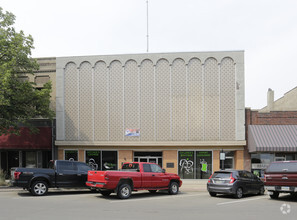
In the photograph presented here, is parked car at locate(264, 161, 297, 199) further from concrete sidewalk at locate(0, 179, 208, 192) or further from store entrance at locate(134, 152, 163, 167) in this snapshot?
store entrance at locate(134, 152, 163, 167)

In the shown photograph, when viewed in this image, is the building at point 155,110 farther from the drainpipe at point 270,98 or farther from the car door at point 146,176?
the car door at point 146,176

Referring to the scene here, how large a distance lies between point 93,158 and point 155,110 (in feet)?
20.6

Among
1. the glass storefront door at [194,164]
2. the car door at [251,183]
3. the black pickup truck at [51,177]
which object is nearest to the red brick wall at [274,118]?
the glass storefront door at [194,164]

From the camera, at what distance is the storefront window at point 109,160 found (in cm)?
2580

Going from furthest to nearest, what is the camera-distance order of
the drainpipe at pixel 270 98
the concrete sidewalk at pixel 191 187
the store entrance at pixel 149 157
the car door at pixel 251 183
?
the drainpipe at pixel 270 98
the store entrance at pixel 149 157
the concrete sidewalk at pixel 191 187
the car door at pixel 251 183

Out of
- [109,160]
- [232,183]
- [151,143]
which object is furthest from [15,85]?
[232,183]

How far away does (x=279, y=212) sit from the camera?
11484 millimetres

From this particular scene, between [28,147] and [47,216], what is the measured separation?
1611 cm

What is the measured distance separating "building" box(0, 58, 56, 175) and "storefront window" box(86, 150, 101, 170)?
2935mm

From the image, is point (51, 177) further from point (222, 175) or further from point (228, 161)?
point (228, 161)

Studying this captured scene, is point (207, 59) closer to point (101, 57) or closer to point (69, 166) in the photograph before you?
point (101, 57)

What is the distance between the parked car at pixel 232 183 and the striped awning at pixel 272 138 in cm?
675

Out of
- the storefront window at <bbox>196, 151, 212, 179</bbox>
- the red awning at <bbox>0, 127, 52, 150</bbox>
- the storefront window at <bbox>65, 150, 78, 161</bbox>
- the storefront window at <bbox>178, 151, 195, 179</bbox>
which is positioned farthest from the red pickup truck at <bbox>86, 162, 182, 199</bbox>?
the red awning at <bbox>0, 127, 52, 150</bbox>

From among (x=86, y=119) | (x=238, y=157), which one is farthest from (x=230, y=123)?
(x=86, y=119)
